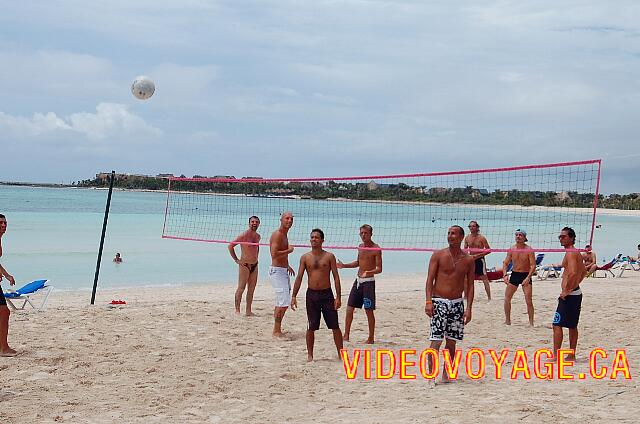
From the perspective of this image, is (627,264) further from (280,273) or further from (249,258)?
(280,273)

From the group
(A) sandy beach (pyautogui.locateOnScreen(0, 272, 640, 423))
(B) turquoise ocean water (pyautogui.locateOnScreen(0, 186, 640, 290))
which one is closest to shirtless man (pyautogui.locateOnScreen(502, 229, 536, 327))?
(A) sandy beach (pyautogui.locateOnScreen(0, 272, 640, 423))

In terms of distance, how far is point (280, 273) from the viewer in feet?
25.4

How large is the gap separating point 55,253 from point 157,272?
540 centimetres

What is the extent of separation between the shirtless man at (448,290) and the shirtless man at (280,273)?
7.38 feet

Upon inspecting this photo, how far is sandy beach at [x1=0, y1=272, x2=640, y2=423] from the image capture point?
4.92 meters

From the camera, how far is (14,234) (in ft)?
91.6

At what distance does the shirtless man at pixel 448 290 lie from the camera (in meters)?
5.61

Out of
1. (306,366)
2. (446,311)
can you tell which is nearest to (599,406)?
(446,311)

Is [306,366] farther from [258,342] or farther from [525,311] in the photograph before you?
[525,311]

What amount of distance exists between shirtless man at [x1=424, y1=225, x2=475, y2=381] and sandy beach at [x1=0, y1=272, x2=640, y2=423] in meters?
0.45

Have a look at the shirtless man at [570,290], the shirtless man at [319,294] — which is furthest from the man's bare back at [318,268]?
the shirtless man at [570,290]

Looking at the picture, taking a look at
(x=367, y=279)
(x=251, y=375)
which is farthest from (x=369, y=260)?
(x=251, y=375)

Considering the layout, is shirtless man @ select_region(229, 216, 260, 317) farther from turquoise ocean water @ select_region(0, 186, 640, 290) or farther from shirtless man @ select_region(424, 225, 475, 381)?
turquoise ocean water @ select_region(0, 186, 640, 290)

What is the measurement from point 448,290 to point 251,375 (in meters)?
1.88
